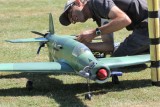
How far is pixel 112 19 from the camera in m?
6.68

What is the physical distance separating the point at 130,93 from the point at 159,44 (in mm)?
897

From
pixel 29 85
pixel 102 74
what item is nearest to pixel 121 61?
pixel 102 74

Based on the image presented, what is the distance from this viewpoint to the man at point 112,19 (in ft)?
21.7

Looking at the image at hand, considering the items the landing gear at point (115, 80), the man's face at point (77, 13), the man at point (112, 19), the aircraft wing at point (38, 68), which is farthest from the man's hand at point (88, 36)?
the landing gear at point (115, 80)

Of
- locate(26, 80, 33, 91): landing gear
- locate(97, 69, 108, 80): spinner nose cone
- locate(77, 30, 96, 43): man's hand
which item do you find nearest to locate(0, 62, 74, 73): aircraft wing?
locate(26, 80, 33, 91): landing gear

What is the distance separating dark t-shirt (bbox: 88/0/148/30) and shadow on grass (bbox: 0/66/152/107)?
1.17 m

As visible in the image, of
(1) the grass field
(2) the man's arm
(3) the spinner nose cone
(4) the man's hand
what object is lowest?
(1) the grass field

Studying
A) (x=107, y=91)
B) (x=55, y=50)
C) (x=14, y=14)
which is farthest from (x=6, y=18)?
(x=107, y=91)

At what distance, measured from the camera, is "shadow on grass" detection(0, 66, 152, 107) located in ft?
20.5

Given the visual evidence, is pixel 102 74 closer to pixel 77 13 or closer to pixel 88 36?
pixel 88 36

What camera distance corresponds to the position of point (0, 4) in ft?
74.6

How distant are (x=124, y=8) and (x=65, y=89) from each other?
6.05 ft

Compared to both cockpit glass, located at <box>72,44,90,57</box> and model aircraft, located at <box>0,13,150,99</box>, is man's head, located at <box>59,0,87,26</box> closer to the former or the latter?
model aircraft, located at <box>0,13,150,99</box>

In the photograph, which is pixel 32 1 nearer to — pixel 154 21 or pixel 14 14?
pixel 14 14
